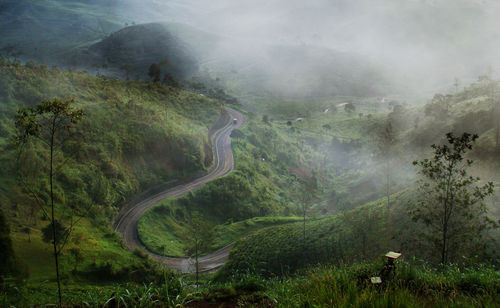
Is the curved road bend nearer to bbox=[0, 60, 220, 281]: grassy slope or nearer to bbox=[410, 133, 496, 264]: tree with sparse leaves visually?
bbox=[0, 60, 220, 281]: grassy slope

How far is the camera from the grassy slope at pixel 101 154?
27859mm

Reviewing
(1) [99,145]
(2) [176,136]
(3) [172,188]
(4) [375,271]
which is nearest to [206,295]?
(4) [375,271]

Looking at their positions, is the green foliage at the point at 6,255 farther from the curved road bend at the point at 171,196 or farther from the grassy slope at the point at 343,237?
the grassy slope at the point at 343,237

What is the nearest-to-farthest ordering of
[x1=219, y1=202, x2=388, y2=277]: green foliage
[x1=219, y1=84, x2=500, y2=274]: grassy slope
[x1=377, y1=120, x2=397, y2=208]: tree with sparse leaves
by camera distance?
1. [x1=219, y1=84, x2=500, y2=274]: grassy slope
2. [x1=219, y1=202, x2=388, y2=277]: green foliage
3. [x1=377, y1=120, x2=397, y2=208]: tree with sparse leaves

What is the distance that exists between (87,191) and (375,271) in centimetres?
3818

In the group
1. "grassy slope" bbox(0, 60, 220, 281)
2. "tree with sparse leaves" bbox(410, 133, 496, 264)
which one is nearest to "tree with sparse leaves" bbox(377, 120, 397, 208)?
"tree with sparse leaves" bbox(410, 133, 496, 264)

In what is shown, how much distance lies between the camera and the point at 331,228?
36.9m

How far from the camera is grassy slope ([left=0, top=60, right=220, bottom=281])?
27.9 meters

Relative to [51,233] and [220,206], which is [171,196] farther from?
[51,233]

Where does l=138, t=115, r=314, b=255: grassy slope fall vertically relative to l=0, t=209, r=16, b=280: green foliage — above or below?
below

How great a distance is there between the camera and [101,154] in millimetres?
45125

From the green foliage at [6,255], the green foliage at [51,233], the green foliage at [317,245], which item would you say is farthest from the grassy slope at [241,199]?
the green foliage at [6,255]

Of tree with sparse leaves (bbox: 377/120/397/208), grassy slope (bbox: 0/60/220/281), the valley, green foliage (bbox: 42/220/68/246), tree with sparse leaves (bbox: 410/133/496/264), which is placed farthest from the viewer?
tree with sparse leaves (bbox: 377/120/397/208)

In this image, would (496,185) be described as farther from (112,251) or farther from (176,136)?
(176,136)
